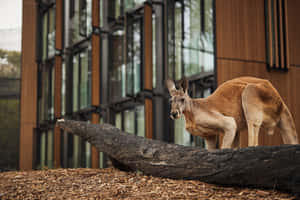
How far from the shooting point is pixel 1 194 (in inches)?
247

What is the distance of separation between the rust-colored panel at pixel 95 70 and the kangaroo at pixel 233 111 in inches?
471

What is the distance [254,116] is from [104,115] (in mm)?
12413

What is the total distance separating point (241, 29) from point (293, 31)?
5.49 ft

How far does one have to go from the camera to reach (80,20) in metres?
21.4

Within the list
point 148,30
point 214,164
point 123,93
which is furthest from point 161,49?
point 214,164

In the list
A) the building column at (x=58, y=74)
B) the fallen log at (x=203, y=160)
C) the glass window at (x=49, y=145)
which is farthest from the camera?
the glass window at (x=49, y=145)

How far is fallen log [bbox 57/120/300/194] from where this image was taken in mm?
5367

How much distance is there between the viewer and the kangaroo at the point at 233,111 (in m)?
7.05

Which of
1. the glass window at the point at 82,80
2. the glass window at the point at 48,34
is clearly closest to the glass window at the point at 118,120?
the glass window at the point at 82,80

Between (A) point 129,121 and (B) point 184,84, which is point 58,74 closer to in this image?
(A) point 129,121

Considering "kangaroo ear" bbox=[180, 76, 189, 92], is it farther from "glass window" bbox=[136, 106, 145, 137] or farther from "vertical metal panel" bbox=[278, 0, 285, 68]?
"glass window" bbox=[136, 106, 145, 137]

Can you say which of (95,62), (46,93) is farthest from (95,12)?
(46,93)

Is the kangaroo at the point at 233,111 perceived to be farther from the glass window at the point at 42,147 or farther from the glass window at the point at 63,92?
the glass window at the point at 42,147

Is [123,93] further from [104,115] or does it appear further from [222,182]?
[222,182]
